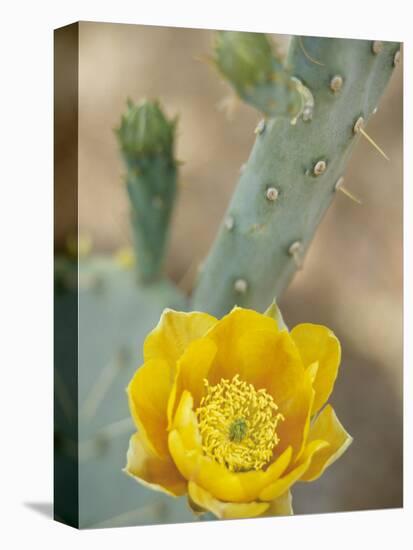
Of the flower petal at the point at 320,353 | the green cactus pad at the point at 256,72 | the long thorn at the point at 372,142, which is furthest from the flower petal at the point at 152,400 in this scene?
the long thorn at the point at 372,142

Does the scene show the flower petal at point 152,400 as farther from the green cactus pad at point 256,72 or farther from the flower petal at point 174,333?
the green cactus pad at point 256,72

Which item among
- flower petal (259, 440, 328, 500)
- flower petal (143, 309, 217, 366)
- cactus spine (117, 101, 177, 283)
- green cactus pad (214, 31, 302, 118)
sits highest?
green cactus pad (214, 31, 302, 118)

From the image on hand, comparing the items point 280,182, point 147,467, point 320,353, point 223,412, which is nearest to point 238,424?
point 223,412

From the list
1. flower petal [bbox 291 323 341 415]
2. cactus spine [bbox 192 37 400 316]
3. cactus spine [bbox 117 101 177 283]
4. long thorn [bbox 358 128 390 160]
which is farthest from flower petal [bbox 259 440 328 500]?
long thorn [bbox 358 128 390 160]

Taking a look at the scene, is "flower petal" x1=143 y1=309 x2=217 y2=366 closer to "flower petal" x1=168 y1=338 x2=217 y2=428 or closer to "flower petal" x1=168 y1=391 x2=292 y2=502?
"flower petal" x1=168 y1=338 x2=217 y2=428

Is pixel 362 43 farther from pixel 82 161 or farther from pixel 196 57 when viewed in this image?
pixel 82 161
